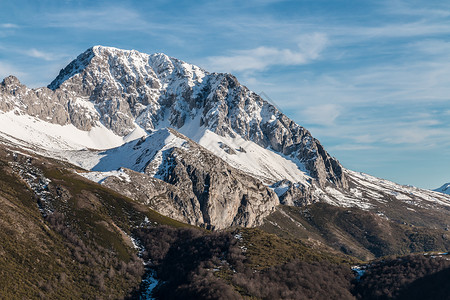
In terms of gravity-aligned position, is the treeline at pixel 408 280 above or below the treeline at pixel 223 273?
above

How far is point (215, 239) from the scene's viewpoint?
18400 centimetres

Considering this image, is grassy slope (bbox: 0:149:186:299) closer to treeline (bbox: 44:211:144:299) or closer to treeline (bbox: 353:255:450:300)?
treeline (bbox: 44:211:144:299)

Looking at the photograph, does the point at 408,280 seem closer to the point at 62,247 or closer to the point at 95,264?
the point at 95,264

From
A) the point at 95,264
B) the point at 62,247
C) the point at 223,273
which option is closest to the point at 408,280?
the point at 223,273

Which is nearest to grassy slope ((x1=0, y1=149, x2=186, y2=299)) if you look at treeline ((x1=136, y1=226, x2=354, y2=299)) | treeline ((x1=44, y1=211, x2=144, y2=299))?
treeline ((x1=44, y1=211, x2=144, y2=299))

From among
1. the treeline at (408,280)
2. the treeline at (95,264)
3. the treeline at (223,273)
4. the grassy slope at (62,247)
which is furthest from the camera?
the treeline at (408,280)

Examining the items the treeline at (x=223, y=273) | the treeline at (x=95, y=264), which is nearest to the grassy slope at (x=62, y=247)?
the treeline at (x=95, y=264)

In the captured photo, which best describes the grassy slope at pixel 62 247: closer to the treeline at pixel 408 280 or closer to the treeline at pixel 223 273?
the treeline at pixel 223 273

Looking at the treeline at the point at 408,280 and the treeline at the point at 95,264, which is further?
the treeline at the point at 408,280

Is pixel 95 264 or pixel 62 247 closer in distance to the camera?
pixel 62 247

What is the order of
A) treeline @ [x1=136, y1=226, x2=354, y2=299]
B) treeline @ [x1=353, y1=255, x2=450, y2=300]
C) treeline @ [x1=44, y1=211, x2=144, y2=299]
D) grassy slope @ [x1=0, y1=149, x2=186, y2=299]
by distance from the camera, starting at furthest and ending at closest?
treeline @ [x1=353, y1=255, x2=450, y2=300]
treeline @ [x1=136, y1=226, x2=354, y2=299]
treeline @ [x1=44, y1=211, x2=144, y2=299]
grassy slope @ [x1=0, y1=149, x2=186, y2=299]

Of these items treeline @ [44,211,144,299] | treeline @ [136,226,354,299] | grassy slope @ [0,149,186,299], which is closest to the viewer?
grassy slope @ [0,149,186,299]

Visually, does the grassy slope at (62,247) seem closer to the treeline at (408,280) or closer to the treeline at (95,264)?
the treeline at (95,264)

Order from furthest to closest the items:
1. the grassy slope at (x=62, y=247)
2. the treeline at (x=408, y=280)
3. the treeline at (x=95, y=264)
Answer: the treeline at (x=408, y=280)
the treeline at (x=95, y=264)
the grassy slope at (x=62, y=247)
